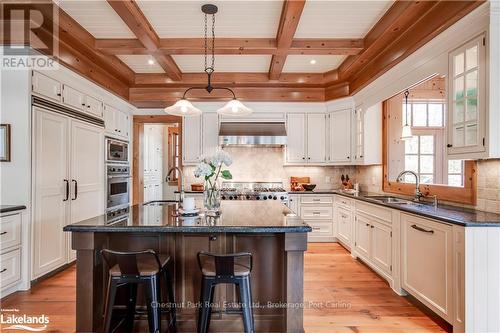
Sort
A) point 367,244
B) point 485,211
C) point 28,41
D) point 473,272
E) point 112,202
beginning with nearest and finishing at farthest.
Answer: point 473,272
point 485,211
point 28,41
point 367,244
point 112,202

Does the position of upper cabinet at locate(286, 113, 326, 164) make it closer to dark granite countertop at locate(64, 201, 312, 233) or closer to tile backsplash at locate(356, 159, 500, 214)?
tile backsplash at locate(356, 159, 500, 214)

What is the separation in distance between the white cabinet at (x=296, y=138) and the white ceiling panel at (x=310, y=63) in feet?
2.85

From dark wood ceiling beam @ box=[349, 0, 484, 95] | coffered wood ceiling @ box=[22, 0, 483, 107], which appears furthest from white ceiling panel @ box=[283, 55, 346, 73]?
dark wood ceiling beam @ box=[349, 0, 484, 95]

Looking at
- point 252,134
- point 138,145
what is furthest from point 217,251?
point 138,145

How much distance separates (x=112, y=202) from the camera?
4527 mm

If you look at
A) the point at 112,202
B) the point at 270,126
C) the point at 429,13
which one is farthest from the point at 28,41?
the point at 429,13

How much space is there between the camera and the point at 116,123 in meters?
4.80

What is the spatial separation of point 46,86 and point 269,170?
12.0ft

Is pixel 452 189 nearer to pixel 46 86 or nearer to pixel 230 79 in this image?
pixel 230 79

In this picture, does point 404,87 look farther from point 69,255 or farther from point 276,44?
point 69,255

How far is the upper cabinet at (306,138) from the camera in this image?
5190 millimetres

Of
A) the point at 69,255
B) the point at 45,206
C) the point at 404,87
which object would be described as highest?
the point at 404,87

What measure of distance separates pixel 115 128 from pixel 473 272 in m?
4.93

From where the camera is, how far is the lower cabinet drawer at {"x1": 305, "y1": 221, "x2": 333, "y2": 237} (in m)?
4.92
